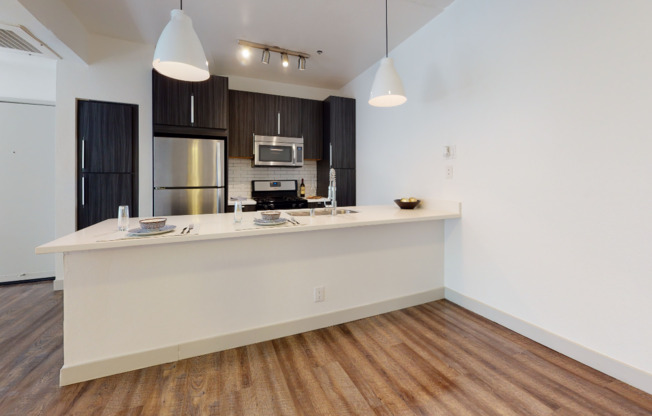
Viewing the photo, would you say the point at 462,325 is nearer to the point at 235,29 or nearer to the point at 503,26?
the point at 503,26

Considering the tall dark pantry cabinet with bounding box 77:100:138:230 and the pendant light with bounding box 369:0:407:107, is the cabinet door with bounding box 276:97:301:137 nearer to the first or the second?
the tall dark pantry cabinet with bounding box 77:100:138:230

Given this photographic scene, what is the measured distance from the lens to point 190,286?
1.85 meters

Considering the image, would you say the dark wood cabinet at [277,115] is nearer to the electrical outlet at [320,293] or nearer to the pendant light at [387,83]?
the pendant light at [387,83]

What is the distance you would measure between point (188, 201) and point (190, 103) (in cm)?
112

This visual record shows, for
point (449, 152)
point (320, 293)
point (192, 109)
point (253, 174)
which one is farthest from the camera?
point (253, 174)

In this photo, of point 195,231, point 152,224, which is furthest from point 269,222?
point 152,224

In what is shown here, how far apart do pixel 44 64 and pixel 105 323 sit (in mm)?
3396

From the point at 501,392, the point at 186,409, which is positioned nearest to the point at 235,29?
the point at 186,409

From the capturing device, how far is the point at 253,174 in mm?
4293

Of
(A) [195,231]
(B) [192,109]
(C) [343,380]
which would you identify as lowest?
(C) [343,380]

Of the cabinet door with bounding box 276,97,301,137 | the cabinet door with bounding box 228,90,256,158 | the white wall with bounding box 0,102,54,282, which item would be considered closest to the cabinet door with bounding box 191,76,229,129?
the cabinet door with bounding box 228,90,256,158

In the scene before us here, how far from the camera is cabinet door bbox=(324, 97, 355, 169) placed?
418 cm

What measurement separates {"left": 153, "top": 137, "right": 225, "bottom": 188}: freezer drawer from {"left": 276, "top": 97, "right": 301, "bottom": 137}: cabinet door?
1.00 meters

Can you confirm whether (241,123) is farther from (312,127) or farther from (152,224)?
(152,224)
